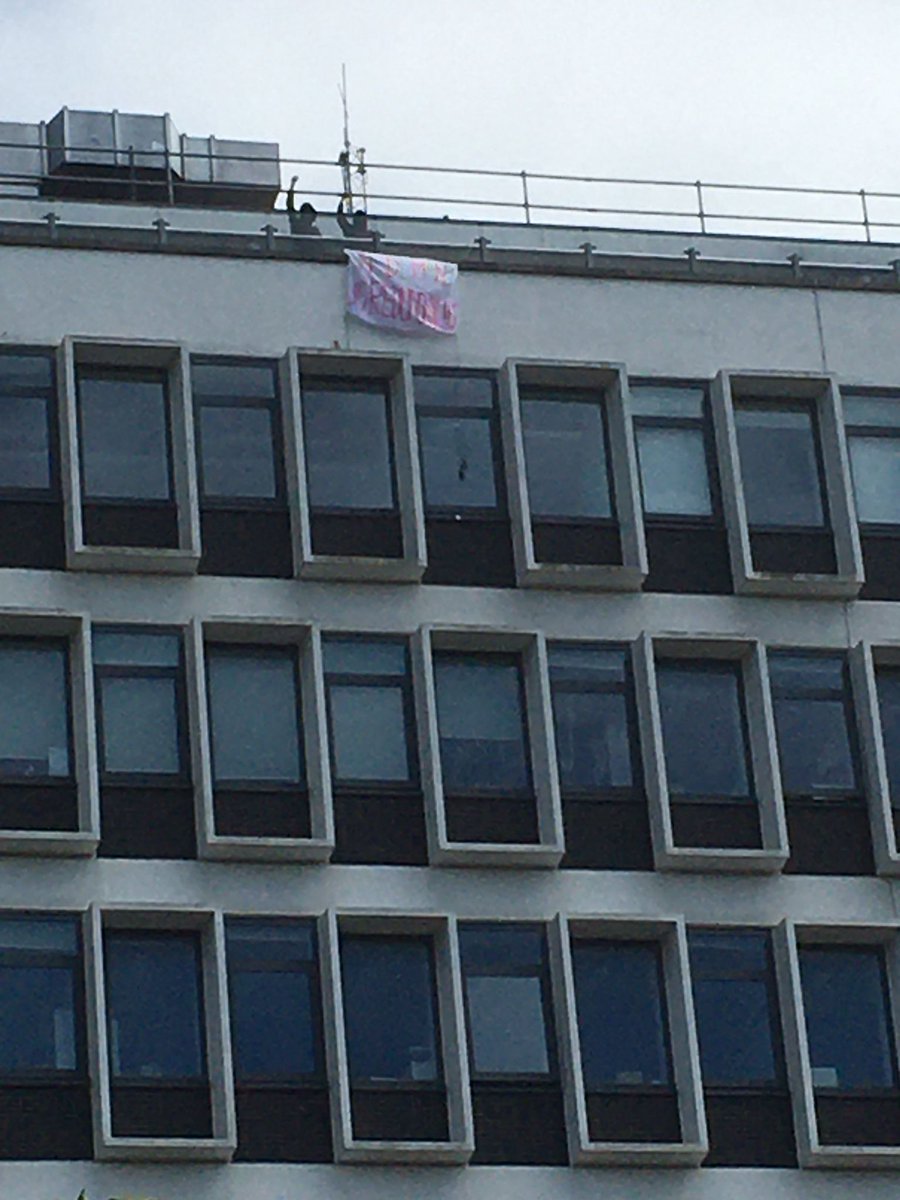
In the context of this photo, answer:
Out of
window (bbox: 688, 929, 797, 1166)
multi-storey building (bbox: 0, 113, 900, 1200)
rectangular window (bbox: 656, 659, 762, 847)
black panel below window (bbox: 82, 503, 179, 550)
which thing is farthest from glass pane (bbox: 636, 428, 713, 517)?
black panel below window (bbox: 82, 503, 179, 550)

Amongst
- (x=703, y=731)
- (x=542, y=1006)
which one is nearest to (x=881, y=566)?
(x=703, y=731)

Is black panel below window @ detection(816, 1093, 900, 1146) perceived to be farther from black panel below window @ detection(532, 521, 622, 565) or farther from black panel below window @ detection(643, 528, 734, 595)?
black panel below window @ detection(532, 521, 622, 565)

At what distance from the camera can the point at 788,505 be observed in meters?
54.8

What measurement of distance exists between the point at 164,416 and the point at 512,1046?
1001cm

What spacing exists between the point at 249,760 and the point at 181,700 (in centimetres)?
122

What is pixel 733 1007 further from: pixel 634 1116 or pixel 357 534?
Answer: pixel 357 534

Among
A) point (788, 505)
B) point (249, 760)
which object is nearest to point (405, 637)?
point (249, 760)

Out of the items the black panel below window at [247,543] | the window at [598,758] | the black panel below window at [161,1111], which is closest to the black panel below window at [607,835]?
the window at [598,758]

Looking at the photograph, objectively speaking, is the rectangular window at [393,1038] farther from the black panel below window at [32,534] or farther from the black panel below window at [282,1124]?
the black panel below window at [32,534]

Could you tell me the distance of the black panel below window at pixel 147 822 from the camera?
50.2 metres

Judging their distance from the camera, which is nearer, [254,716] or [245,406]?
[254,716]

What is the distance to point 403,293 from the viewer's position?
54.2 metres

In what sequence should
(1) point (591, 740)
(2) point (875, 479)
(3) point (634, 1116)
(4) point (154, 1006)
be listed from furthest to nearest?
→ (2) point (875, 479) < (1) point (591, 740) < (3) point (634, 1116) < (4) point (154, 1006)

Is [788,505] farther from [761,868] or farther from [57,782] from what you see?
[57,782]
